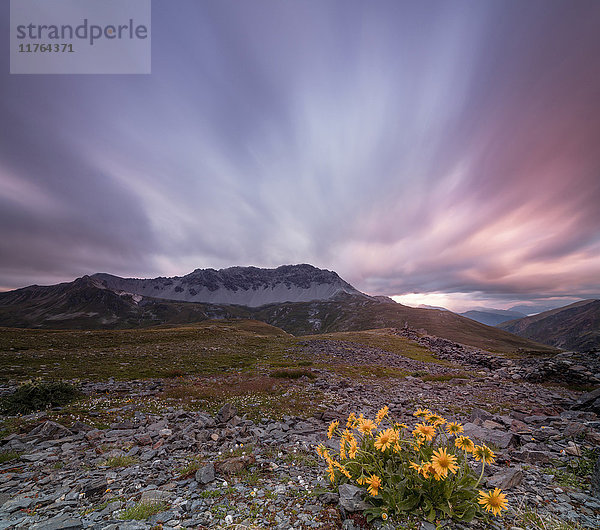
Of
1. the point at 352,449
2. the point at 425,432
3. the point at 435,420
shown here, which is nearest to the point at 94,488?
the point at 352,449

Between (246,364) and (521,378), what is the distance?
94.4 feet

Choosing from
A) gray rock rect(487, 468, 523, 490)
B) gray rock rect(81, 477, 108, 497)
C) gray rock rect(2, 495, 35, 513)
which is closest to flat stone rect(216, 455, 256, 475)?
gray rock rect(81, 477, 108, 497)

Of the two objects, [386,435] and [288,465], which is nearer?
[386,435]

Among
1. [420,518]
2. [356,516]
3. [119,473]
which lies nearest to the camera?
[420,518]

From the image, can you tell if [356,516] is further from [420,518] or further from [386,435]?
[386,435]

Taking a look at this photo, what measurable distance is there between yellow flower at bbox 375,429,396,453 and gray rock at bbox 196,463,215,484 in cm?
455

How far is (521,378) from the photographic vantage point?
24266mm

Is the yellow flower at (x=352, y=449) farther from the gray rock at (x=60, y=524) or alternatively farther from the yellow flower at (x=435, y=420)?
the gray rock at (x=60, y=524)

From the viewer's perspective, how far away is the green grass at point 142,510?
4.84 m

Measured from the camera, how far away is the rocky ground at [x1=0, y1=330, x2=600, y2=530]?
16.1ft

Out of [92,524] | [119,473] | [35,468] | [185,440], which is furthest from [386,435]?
[35,468]

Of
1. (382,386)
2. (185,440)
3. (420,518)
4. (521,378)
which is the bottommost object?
(521,378)

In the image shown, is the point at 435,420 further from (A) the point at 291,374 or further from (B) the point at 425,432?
(A) the point at 291,374

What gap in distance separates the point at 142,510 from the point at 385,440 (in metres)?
5.05
